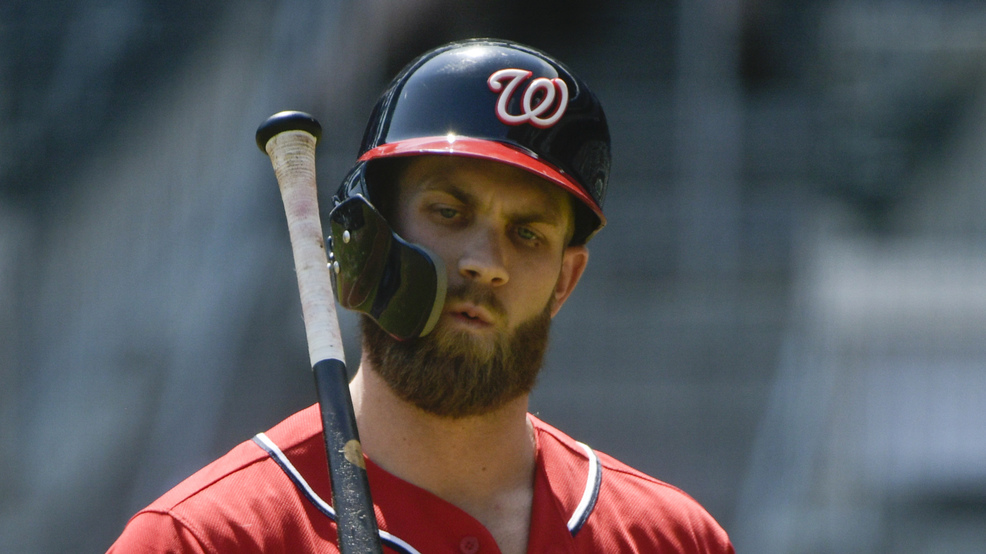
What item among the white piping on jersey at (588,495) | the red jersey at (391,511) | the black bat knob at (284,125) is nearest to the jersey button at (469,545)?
the red jersey at (391,511)

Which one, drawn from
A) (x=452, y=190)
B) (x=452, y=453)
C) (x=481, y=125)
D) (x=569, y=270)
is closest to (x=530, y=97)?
(x=481, y=125)

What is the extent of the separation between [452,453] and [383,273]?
31 cm

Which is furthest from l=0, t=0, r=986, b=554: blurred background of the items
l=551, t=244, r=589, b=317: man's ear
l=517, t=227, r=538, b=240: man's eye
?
l=517, t=227, r=538, b=240: man's eye

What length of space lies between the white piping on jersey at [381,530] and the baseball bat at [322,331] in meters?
0.12

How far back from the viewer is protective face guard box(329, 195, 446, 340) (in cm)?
175

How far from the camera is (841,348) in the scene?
5.45 metres

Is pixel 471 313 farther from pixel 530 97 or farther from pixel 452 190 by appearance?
pixel 530 97

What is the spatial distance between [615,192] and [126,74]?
2481 mm

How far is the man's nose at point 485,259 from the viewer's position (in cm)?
179

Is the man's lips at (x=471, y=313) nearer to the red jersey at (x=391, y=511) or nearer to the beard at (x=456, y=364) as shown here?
the beard at (x=456, y=364)

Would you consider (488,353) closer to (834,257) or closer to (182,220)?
(182,220)

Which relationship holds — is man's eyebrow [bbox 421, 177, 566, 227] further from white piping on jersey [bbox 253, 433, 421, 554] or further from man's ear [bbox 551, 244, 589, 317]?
white piping on jersey [bbox 253, 433, 421, 554]

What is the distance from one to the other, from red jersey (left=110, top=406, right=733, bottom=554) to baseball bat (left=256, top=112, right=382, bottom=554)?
7.5 inches

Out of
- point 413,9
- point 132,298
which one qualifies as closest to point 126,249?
point 132,298
